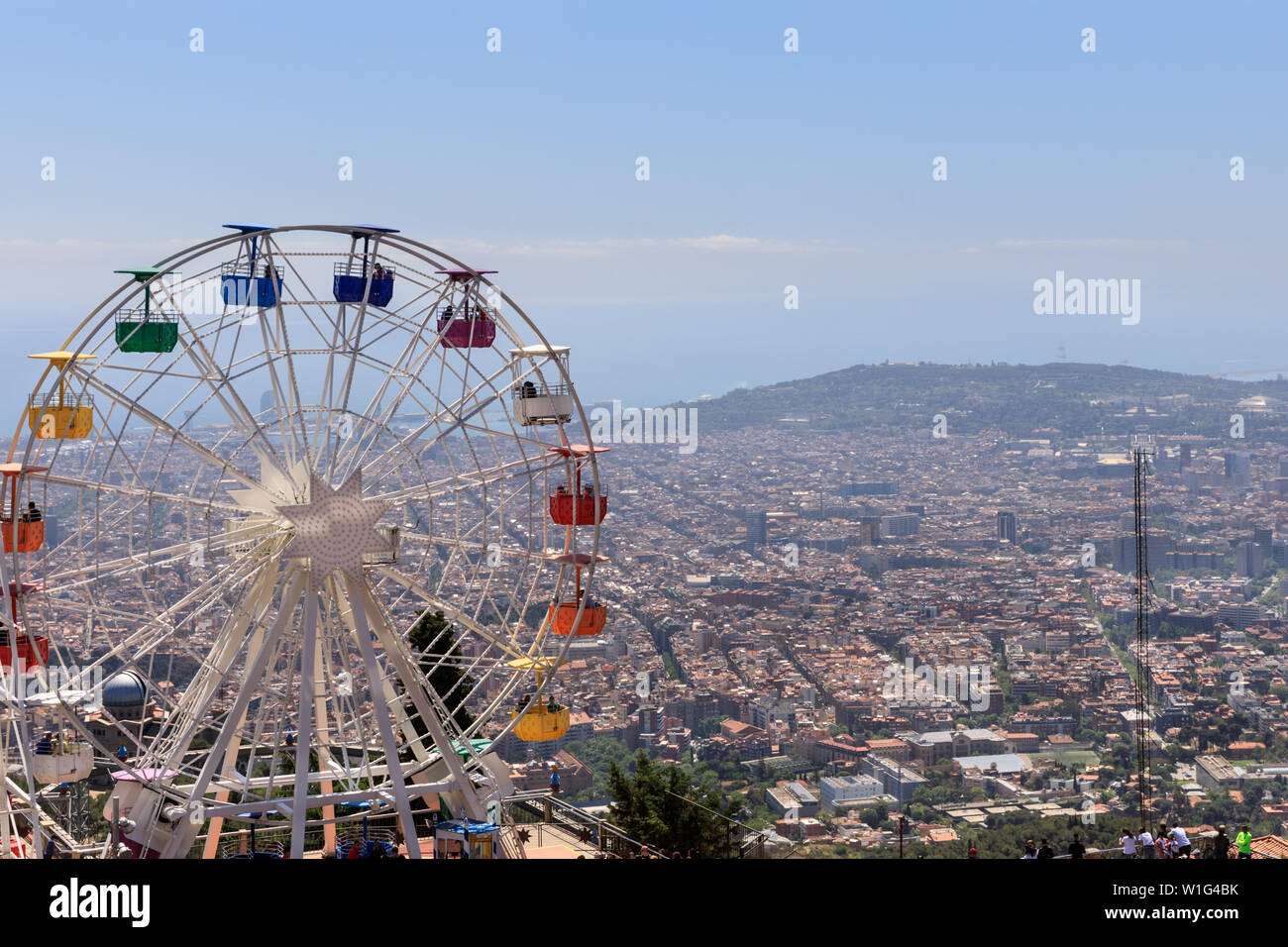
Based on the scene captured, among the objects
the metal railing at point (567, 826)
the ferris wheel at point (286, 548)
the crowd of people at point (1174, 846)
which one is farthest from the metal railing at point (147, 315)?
the crowd of people at point (1174, 846)

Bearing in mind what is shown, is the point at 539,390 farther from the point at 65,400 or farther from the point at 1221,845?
the point at 1221,845

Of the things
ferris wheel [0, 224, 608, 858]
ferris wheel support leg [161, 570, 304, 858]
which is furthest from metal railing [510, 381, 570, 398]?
ferris wheel support leg [161, 570, 304, 858]

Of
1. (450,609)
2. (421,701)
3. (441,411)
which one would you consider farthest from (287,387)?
(421,701)

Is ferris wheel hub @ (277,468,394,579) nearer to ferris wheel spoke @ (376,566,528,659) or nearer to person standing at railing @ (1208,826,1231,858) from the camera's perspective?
ferris wheel spoke @ (376,566,528,659)

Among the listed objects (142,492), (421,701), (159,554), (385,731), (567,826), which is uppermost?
(142,492)

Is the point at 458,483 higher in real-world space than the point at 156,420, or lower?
lower
